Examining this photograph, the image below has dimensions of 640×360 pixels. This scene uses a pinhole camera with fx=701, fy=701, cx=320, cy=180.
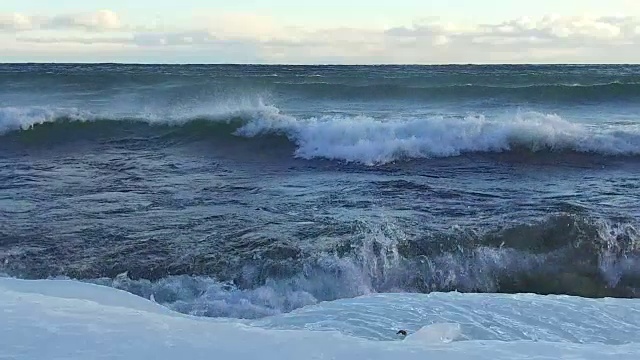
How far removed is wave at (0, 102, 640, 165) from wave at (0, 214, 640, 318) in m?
5.20

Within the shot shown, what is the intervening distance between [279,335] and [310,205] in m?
4.68

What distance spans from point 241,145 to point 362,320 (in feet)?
32.1

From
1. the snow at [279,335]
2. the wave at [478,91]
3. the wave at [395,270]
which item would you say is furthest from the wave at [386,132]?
the snow at [279,335]

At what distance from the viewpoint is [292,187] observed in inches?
360

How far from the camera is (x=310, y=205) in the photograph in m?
7.81

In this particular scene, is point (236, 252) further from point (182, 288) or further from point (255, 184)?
point (255, 184)

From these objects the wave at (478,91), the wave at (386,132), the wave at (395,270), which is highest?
the wave at (478,91)

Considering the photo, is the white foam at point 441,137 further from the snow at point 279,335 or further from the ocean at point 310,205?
the snow at point 279,335

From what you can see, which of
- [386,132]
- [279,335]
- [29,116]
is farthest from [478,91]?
[279,335]

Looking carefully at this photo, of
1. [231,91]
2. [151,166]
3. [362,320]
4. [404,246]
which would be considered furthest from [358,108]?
[362,320]

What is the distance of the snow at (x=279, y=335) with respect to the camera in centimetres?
289

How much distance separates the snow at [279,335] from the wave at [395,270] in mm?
1267

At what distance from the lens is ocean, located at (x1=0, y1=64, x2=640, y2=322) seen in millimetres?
5688

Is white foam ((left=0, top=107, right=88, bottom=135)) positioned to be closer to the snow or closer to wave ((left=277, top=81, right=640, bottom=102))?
wave ((left=277, top=81, right=640, bottom=102))
